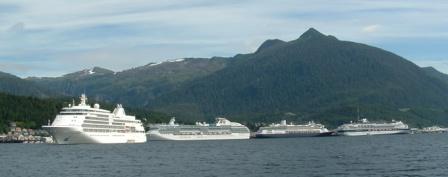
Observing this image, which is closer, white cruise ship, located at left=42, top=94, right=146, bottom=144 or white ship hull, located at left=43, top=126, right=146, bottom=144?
white ship hull, located at left=43, top=126, right=146, bottom=144

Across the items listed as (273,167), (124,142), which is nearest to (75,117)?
(124,142)

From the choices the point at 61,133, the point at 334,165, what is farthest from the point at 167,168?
the point at 61,133

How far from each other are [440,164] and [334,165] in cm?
1128

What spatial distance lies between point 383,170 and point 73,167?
33221 millimetres

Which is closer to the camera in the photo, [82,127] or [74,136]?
[74,136]

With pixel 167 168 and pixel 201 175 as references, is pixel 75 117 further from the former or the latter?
pixel 201 175

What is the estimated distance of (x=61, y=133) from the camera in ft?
558

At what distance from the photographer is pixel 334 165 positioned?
8425 centimetres

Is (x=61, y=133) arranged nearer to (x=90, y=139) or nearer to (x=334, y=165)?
(x=90, y=139)

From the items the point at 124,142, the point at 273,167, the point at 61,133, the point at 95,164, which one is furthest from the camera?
the point at 124,142

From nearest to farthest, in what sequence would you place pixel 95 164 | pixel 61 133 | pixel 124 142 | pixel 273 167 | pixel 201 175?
pixel 201 175 < pixel 273 167 < pixel 95 164 < pixel 61 133 < pixel 124 142

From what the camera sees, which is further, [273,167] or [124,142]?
[124,142]

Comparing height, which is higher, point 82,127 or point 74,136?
point 82,127

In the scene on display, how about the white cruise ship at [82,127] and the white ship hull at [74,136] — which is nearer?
the white ship hull at [74,136]
